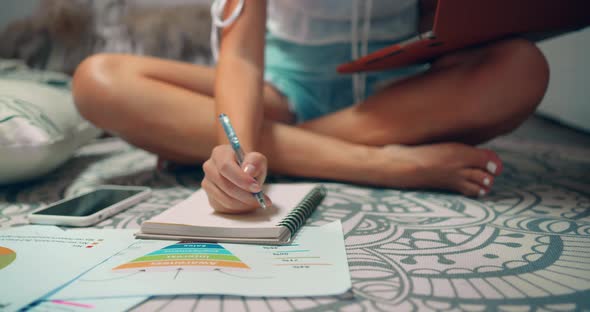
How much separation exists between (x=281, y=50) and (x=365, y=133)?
0.27 metres

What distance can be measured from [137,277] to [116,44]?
1.36 meters

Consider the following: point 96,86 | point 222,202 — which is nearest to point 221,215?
point 222,202

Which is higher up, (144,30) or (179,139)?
(144,30)

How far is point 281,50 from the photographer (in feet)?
2.87

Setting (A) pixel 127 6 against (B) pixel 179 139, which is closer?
(B) pixel 179 139

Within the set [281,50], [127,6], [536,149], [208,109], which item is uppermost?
[127,6]

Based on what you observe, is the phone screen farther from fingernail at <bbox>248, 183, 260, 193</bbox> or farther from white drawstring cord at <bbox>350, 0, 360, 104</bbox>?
white drawstring cord at <bbox>350, 0, 360, 104</bbox>

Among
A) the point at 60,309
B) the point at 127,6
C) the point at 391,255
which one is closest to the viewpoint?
the point at 60,309

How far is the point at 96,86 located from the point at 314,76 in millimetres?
424

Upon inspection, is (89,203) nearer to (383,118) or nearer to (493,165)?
(383,118)

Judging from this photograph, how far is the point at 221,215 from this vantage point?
468mm

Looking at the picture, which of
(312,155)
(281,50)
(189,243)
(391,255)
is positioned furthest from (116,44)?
(391,255)

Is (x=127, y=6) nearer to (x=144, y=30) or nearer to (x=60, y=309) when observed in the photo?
(x=144, y=30)

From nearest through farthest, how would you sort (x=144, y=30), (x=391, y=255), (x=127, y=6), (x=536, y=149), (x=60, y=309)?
(x=60, y=309), (x=391, y=255), (x=536, y=149), (x=144, y=30), (x=127, y=6)
